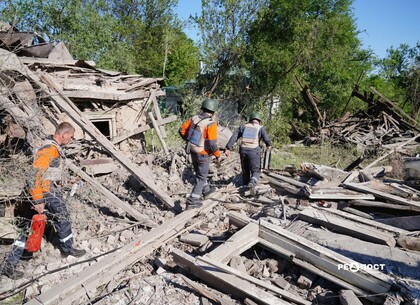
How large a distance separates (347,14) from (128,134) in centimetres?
1998

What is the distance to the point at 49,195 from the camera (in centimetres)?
440

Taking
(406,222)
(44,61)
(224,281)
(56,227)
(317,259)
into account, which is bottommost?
(224,281)

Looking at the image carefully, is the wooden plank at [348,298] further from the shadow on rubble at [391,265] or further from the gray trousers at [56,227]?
the gray trousers at [56,227]

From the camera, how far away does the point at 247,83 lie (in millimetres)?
19734

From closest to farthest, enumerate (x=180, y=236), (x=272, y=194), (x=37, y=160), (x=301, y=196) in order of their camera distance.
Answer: (x=37, y=160) → (x=180, y=236) → (x=301, y=196) → (x=272, y=194)

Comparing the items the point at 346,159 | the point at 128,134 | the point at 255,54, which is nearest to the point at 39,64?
the point at 128,134

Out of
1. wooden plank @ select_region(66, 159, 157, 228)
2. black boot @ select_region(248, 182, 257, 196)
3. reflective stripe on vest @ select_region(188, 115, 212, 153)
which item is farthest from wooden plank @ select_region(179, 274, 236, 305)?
black boot @ select_region(248, 182, 257, 196)

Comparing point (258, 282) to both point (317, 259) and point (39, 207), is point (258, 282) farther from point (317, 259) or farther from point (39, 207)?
point (39, 207)

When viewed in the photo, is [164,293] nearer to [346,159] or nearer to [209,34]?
[346,159]

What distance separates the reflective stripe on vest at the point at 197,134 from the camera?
608 centimetres

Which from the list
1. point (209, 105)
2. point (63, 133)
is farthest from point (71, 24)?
point (63, 133)

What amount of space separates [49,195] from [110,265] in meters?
1.31

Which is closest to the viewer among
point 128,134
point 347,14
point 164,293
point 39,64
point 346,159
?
point 164,293

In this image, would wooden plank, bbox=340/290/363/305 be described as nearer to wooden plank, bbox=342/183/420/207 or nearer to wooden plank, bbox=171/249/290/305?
wooden plank, bbox=171/249/290/305
